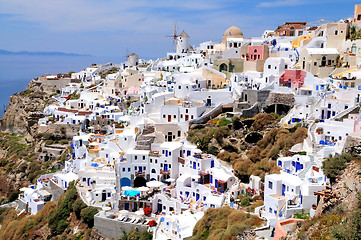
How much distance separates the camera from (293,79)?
34125mm

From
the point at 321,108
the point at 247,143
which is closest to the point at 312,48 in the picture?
the point at 321,108

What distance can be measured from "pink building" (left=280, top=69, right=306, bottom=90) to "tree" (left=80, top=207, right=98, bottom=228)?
760 inches

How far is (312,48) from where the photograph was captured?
36.3 m

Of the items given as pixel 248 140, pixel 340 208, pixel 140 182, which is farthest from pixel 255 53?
pixel 340 208

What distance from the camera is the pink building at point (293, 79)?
33.7 metres

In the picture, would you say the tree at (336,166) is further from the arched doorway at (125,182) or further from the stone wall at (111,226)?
the arched doorway at (125,182)

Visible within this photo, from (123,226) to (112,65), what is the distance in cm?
5153

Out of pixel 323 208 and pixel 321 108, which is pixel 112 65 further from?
pixel 323 208

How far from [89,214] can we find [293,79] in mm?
20286

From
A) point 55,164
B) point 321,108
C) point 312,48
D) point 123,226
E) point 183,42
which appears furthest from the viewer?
point 183,42

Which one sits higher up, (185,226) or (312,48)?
(312,48)

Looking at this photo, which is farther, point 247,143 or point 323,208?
point 247,143

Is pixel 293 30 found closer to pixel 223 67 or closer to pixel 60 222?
pixel 223 67

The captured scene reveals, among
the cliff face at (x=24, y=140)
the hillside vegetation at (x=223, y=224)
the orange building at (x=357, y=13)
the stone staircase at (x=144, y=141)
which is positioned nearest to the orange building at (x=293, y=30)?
the orange building at (x=357, y=13)
